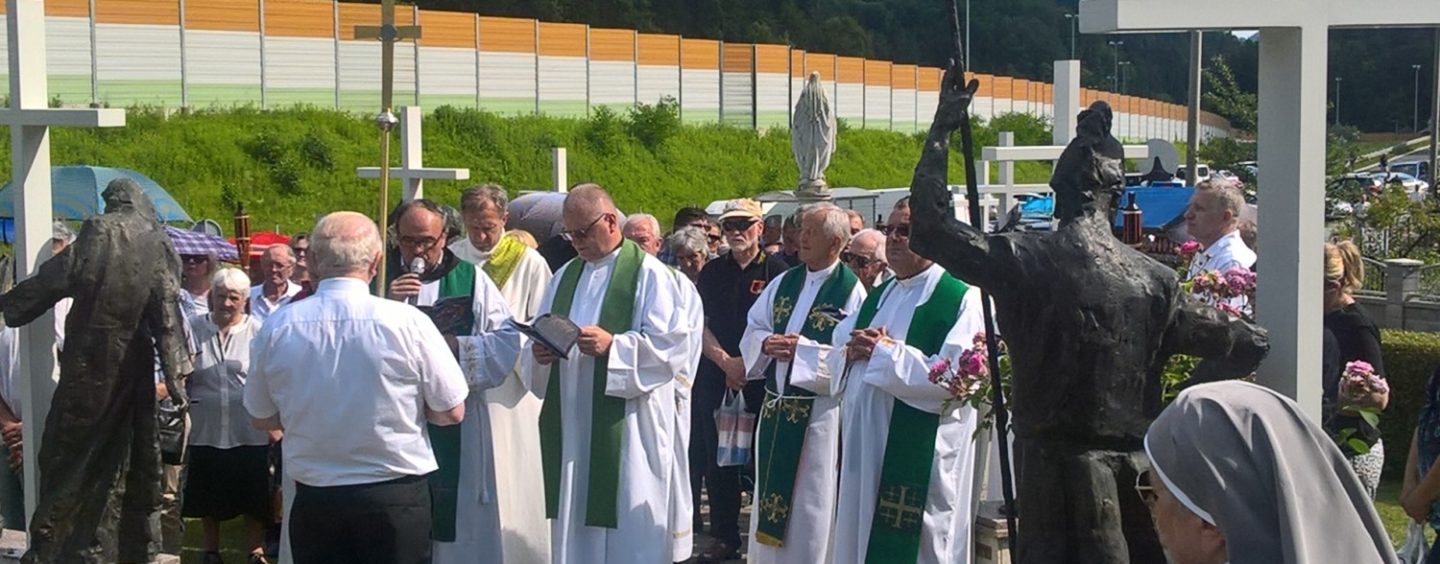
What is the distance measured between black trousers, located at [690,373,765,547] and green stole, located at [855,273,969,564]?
81.0 inches

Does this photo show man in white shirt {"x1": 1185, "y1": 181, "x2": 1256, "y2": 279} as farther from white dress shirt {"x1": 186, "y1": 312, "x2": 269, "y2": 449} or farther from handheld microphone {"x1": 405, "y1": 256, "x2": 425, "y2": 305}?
Result: white dress shirt {"x1": 186, "y1": 312, "x2": 269, "y2": 449}

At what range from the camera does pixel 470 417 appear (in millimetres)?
7109

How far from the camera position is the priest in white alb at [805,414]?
6910 millimetres

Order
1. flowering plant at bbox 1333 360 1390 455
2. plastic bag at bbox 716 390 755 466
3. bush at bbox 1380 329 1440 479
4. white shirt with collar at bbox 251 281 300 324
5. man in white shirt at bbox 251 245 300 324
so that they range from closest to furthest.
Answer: flowering plant at bbox 1333 360 1390 455, plastic bag at bbox 716 390 755 466, white shirt with collar at bbox 251 281 300 324, man in white shirt at bbox 251 245 300 324, bush at bbox 1380 329 1440 479

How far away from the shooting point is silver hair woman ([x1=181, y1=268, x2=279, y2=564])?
7.99m

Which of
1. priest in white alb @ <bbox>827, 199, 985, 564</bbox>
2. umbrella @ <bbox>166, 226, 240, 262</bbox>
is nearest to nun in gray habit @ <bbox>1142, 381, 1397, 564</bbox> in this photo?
priest in white alb @ <bbox>827, 199, 985, 564</bbox>

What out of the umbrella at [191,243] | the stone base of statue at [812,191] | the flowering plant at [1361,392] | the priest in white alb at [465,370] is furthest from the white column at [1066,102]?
the stone base of statue at [812,191]

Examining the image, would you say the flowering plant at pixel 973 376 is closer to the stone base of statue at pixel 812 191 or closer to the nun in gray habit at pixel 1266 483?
the nun in gray habit at pixel 1266 483

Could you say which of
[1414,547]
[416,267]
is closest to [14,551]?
[416,267]

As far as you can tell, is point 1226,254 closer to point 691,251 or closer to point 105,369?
point 691,251

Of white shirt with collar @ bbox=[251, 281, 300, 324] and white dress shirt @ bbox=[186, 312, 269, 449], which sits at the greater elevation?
white shirt with collar @ bbox=[251, 281, 300, 324]

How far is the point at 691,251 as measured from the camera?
9.36 meters

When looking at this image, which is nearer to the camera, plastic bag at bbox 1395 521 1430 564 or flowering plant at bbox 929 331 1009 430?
flowering plant at bbox 929 331 1009 430

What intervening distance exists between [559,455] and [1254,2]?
3.76 metres
